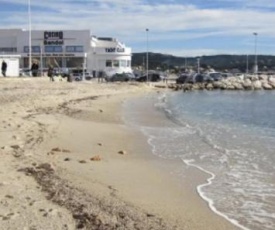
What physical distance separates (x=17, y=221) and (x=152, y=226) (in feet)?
5.56

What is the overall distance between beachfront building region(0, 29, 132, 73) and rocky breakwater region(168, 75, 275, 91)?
16.7 metres

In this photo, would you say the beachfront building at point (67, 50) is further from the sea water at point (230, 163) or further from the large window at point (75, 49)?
the sea water at point (230, 163)

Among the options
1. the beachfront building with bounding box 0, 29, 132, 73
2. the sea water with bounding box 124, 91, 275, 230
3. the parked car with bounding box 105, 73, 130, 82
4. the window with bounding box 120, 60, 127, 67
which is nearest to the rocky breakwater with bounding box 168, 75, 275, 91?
the parked car with bounding box 105, 73, 130, 82

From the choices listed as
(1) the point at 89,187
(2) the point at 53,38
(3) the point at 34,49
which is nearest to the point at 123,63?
(2) the point at 53,38

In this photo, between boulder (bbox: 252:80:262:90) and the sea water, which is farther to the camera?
boulder (bbox: 252:80:262:90)

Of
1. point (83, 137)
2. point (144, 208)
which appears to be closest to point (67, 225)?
point (144, 208)

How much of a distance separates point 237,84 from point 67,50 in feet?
97.2

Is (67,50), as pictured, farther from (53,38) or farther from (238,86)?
(238,86)

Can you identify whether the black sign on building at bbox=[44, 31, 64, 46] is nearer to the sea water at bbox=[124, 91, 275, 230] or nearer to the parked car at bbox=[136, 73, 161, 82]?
the parked car at bbox=[136, 73, 161, 82]

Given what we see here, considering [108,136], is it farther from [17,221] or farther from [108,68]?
[108,68]

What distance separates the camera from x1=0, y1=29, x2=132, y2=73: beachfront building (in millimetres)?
100000

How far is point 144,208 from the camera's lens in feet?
27.9

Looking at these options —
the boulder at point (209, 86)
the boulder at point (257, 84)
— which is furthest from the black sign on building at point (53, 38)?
the boulder at point (257, 84)

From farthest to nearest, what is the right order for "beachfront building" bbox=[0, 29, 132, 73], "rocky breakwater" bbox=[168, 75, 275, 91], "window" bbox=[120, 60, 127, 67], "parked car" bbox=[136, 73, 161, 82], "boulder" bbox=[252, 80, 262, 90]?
"window" bbox=[120, 60, 127, 67] → "boulder" bbox=[252, 80, 262, 90] → "beachfront building" bbox=[0, 29, 132, 73] → "parked car" bbox=[136, 73, 161, 82] → "rocky breakwater" bbox=[168, 75, 275, 91]
